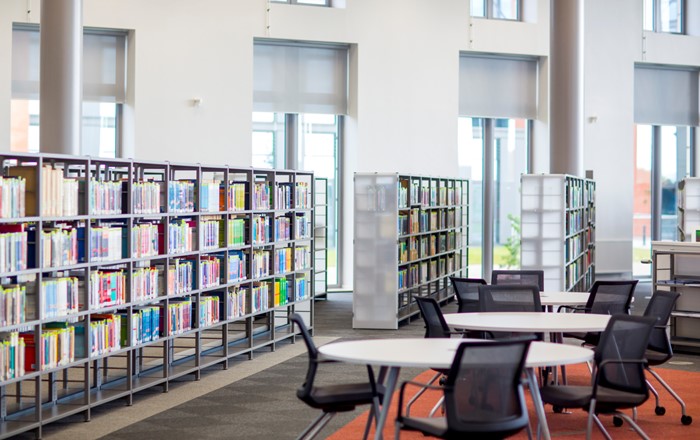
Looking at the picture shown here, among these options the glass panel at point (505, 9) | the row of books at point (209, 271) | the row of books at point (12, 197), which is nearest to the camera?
the row of books at point (12, 197)

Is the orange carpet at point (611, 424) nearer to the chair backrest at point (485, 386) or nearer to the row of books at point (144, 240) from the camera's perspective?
the chair backrest at point (485, 386)

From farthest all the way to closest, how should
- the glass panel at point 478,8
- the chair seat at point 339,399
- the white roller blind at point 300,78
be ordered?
the glass panel at point 478,8, the white roller blind at point 300,78, the chair seat at point 339,399

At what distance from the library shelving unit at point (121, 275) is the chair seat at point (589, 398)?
10.6 ft

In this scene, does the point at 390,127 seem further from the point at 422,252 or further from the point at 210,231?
the point at 210,231

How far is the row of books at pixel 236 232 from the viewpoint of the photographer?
9148 mm

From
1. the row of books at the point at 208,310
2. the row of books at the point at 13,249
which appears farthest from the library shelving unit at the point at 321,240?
the row of books at the point at 13,249

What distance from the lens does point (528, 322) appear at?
6.71 metres

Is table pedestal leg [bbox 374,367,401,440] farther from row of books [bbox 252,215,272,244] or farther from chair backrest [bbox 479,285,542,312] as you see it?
row of books [bbox 252,215,272,244]

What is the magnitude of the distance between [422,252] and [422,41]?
16.7 ft

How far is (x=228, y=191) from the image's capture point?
29.6 feet

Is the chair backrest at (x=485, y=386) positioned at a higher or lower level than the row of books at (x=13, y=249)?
lower

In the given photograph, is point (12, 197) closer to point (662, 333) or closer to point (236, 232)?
point (236, 232)

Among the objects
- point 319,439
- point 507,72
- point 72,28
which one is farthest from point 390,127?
point 319,439

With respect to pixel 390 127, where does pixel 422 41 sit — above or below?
above
